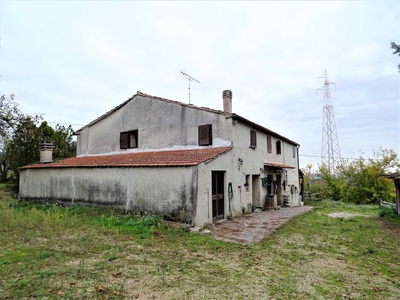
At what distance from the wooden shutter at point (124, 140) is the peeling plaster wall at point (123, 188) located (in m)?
3.36

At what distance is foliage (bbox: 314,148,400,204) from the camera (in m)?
26.2

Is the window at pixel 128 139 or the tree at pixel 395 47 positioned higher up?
the tree at pixel 395 47

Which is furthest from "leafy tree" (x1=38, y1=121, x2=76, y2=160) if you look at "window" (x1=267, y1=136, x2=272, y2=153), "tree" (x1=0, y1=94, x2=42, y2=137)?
"window" (x1=267, y1=136, x2=272, y2=153)

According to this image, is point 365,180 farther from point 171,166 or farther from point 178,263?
point 178,263

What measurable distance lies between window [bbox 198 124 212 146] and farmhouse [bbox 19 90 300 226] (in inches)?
2.2

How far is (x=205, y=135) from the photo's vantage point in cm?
1359

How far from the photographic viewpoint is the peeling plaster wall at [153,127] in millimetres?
13616

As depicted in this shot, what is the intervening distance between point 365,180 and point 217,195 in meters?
23.1

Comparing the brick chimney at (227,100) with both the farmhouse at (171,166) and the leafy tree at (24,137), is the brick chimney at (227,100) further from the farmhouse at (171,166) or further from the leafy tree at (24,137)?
the leafy tree at (24,137)

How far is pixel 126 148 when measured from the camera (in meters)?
16.8

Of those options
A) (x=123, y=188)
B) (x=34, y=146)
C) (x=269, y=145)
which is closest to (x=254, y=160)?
(x=269, y=145)

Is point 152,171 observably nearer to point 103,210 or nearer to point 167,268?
point 103,210

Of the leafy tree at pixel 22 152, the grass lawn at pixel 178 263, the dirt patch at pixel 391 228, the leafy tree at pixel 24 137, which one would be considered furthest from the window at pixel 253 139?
the leafy tree at pixel 22 152

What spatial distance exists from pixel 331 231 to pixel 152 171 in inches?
322
